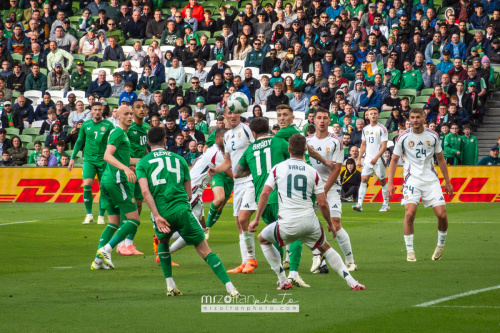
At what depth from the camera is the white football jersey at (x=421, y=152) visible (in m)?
11.5

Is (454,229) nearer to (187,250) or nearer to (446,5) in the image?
(187,250)

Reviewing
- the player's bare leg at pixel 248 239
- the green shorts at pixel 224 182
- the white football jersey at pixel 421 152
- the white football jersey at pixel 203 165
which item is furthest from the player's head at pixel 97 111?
the white football jersey at pixel 421 152

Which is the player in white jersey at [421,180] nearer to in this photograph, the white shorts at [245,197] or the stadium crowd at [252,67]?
the white shorts at [245,197]

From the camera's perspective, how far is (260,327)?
6.80 meters

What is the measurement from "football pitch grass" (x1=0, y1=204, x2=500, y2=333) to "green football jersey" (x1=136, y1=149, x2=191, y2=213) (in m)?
1.04

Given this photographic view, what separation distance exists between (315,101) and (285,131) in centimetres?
1477

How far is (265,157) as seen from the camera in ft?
30.2

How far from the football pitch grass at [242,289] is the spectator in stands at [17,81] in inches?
576

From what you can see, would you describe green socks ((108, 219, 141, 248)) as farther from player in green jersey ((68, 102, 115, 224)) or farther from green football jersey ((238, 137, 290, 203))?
player in green jersey ((68, 102, 115, 224))

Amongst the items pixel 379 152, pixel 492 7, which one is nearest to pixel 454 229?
pixel 379 152

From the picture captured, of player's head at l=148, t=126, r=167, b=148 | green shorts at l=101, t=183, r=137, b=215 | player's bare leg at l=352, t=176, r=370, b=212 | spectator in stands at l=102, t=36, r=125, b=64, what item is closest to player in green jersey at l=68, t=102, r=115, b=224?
green shorts at l=101, t=183, r=137, b=215

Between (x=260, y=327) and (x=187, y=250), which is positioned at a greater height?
(x=260, y=327)

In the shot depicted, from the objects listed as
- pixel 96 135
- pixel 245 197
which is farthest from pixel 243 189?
pixel 96 135

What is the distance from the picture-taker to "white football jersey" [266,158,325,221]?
27.0 ft
